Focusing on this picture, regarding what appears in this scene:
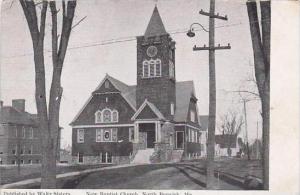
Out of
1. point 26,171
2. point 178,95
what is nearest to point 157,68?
point 178,95

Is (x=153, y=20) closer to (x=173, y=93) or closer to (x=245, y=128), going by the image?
(x=173, y=93)

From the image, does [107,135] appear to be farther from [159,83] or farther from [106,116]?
[159,83]

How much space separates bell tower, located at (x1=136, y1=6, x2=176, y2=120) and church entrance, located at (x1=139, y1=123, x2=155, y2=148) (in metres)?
0.18

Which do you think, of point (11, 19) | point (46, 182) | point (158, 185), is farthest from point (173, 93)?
point (11, 19)

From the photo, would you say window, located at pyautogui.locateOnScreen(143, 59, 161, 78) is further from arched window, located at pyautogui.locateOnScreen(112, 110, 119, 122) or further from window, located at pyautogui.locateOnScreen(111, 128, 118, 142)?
window, located at pyautogui.locateOnScreen(111, 128, 118, 142)

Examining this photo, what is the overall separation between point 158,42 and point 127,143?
961 mm

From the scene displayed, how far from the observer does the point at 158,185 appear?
13.0 feet

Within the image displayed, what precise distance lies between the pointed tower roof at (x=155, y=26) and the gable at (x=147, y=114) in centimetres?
67

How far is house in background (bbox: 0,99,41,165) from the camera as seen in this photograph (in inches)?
174

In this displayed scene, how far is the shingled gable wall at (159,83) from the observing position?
4.23 m

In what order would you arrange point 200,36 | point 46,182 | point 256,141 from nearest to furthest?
point 256,141 < point 200,36 < point 46,182

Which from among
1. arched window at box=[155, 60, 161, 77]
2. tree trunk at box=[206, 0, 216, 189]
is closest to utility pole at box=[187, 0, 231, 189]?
tree trunk at box=[206, 0, 216, 189]

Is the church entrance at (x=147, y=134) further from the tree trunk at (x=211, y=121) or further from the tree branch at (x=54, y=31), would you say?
the tree branch at (x=54, y=31)

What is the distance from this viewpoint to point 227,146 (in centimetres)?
391
